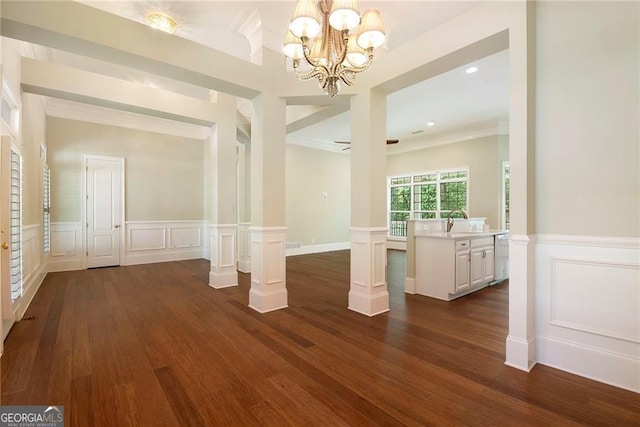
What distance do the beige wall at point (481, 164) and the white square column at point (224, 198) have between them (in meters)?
5.89

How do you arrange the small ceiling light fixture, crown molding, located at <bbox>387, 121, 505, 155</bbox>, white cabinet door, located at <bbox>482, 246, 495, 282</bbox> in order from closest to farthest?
the small ceiling light fixture, white cabinet door, located at <bbox>482, 246, 495, 282</bbox>, crown molding, located at <bbox>387, 121, 505, 155</bbox>

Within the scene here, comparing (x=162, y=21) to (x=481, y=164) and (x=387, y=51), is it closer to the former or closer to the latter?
(x=387, y=51)

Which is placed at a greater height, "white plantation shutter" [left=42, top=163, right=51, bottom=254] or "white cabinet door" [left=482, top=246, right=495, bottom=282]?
"white plantation shutter" [left=42, top=163, right=51, bottom=254]

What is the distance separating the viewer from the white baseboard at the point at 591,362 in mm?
1898

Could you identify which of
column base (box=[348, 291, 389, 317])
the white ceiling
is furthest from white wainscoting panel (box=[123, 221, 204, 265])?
column base (box=[348, 291, 389, 317])

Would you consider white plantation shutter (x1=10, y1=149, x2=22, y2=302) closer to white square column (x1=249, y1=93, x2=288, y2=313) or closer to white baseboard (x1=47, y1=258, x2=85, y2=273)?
white square column (x1=249, y1=93, x2=288, y2=313)

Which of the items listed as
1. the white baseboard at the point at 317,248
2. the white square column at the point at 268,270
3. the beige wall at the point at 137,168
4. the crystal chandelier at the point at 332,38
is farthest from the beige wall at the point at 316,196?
the crystal chandelier at the point at 332,38

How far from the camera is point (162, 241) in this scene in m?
6.90

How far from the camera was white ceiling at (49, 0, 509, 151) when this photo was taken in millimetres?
2977

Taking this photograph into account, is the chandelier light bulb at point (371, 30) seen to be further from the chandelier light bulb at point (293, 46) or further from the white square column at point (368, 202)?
the white square column at point (368, 202)

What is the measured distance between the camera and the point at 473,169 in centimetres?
754

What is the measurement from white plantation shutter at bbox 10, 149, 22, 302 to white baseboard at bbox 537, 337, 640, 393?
4.75 m

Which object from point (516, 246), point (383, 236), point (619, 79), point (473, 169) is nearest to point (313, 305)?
point (383, 236)

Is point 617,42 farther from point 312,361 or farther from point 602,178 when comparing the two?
point 312,361
